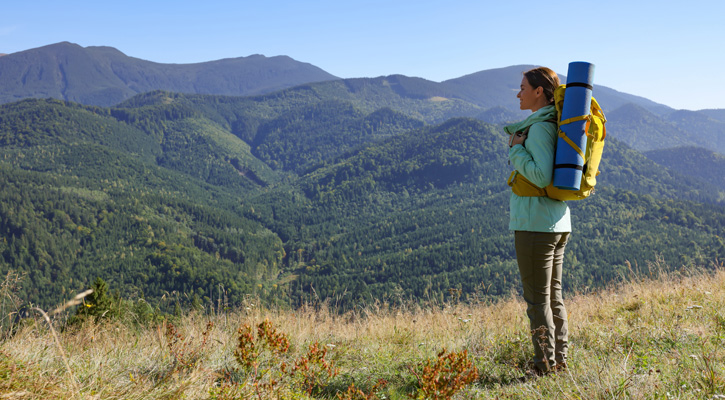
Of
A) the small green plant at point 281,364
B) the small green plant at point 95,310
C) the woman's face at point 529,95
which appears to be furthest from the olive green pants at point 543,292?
the small green plant at point 95,310

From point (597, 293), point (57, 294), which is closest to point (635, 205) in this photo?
point (597, 293)

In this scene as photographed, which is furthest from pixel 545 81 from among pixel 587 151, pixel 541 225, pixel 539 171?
pixel 541 225

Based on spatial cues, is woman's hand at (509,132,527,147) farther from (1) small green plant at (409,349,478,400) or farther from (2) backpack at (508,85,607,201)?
(1) small green plant at (409,349,478,400)

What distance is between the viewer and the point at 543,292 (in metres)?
2.78

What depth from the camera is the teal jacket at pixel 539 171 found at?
260 cm

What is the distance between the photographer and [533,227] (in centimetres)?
269

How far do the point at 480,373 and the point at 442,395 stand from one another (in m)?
1.12

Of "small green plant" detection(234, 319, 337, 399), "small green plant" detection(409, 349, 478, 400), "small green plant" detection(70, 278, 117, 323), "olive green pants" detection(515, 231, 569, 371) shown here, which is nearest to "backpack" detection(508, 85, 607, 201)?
"olive green pants" detection(515, 231, 569, 371)

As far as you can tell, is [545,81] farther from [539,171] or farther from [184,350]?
[184,350]

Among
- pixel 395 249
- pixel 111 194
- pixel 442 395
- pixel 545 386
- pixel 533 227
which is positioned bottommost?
pixel 395 249

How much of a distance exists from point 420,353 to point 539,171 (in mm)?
1957

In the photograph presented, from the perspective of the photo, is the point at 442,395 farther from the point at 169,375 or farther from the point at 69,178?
the point at 69,178

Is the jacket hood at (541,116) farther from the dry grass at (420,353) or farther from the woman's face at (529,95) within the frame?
the dry grass at (420,353)

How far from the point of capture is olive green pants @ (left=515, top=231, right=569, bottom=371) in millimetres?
2727
